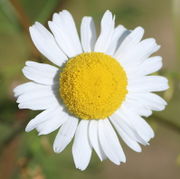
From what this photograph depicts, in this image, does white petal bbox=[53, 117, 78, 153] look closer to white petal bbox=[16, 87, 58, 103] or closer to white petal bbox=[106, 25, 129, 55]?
white petal bbox=[16, 87, 58, 103]

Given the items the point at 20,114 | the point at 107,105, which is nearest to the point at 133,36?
the point at 107,105

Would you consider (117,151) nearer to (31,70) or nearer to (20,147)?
(31,70)

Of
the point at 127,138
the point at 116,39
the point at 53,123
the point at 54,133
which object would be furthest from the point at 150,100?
the point at 54,133

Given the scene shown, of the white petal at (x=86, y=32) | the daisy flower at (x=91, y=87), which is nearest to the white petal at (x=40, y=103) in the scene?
the daisy flower at (x=91, y=87)

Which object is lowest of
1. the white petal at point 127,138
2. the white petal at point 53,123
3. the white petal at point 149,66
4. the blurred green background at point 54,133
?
the blurred green background at point 54,133

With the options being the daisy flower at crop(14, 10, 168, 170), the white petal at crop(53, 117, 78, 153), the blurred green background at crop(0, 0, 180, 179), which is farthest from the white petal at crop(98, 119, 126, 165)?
the blurred green background at crop(0, 0, 180, 179)

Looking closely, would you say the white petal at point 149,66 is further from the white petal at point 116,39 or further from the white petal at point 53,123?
the white petal at point 53,123

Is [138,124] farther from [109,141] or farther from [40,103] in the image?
[40,103]
